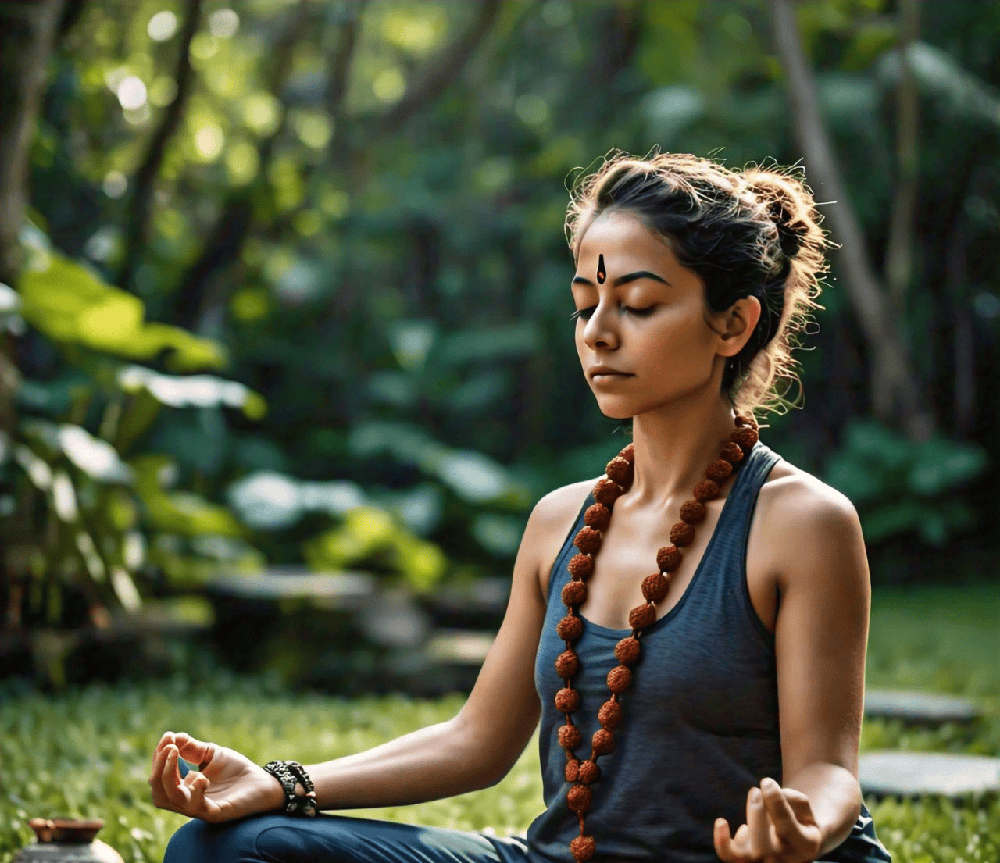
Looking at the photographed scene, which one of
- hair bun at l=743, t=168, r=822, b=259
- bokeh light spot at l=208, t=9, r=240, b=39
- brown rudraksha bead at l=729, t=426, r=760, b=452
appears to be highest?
bokeh light spot at l=208, t=9, r=240, b=39

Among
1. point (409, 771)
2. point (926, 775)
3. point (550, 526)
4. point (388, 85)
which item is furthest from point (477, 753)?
point (388, 85)

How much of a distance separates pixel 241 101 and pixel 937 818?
9.24 m

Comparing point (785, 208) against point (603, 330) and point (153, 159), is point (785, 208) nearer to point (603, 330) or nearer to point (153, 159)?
point (603, 330)

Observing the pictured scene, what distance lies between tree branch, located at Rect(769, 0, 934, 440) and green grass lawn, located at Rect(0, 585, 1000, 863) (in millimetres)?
2991

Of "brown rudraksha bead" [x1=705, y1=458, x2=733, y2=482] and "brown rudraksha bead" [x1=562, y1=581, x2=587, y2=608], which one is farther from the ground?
"brown rudraksha bead" [x1=705, y1=458, x2=733, y2=482]

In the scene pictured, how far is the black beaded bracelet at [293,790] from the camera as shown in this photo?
6.01 feet

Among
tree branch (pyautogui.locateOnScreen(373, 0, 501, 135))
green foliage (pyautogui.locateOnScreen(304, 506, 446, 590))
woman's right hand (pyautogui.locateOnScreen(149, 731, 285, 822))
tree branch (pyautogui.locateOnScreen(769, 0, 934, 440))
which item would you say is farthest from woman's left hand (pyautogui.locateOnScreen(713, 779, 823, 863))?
tree branch (pyautogui.locateOnScreen(769, 0, 934, 440))

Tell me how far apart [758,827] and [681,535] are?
20.1 inches

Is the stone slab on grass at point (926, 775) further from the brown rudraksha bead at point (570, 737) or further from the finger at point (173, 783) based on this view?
the finger at point (173, 783)

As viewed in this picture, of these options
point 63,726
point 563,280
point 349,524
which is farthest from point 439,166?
point 63,726

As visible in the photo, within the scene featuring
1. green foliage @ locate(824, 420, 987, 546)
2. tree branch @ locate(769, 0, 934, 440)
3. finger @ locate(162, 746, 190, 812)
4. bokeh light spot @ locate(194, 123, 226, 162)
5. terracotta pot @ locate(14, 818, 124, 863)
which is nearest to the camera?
finger @ locate(162, 746, 190, 812)

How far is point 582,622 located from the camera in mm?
1804

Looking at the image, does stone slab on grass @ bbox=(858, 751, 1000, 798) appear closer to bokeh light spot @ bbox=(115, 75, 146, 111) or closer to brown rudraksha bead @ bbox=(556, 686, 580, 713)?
brown rudraksha bead @ bbox=(556, 686, 580, 713)

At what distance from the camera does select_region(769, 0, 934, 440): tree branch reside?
966cm
